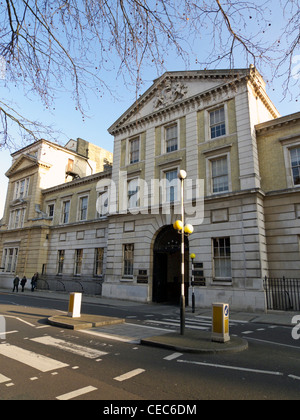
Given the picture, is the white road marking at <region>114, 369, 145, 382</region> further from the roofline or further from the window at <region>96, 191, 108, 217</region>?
the window at <region>96, 191, 108, 217</region>

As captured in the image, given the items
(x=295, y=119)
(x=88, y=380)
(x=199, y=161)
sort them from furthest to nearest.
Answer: (x=199, y=161), (x=295, y=119), (x=88, y=380)

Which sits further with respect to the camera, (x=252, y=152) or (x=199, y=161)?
(x=199, y=161)

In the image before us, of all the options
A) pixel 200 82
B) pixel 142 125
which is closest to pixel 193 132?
pixel 200 82

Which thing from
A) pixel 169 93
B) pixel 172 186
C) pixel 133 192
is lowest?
pixel 172 186

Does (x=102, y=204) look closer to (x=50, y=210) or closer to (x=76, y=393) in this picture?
(x=50, y=210)

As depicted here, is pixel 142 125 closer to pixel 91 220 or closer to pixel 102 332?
pixel 91 220

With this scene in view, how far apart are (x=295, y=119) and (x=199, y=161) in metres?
6.50

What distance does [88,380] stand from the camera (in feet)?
15.5

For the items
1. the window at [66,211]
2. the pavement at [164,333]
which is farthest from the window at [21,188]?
the pavement at [164,333]

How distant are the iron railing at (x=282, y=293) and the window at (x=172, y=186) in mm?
8665

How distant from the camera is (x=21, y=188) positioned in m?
37.0

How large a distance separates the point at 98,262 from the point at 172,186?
11008mm

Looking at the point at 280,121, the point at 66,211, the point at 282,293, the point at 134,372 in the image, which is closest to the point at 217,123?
the point at 280,121

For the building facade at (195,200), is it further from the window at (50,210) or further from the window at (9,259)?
the window at (9,259)
